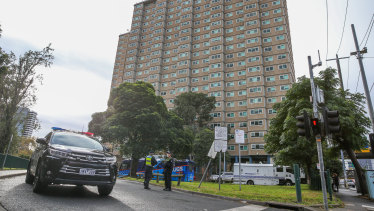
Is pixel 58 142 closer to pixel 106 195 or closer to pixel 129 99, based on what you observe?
pixel 106 195

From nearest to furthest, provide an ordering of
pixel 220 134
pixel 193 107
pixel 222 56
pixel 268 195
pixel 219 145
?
pixel 268 195
pixel 219 145
pixel 220 134
pixel 193 107
pixel 222 56

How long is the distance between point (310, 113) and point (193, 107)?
34.9 metres

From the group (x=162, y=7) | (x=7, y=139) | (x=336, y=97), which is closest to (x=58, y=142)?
(x=336, y=97)

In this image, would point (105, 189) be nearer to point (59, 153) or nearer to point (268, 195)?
point (59, 153)

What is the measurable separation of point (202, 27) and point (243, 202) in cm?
6551

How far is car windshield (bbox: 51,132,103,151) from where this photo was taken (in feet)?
20.2

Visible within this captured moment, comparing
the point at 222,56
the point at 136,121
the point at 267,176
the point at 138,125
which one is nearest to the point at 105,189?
the point at 138,125

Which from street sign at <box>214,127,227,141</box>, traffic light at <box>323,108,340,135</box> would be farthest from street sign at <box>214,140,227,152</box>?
traffic light at <box>323,108,340,135</box>

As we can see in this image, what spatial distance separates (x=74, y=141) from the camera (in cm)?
636

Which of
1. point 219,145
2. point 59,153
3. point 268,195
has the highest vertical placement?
point 219,145

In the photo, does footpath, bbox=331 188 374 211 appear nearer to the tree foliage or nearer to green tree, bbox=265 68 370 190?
green tree, bbox=265 68 370 190

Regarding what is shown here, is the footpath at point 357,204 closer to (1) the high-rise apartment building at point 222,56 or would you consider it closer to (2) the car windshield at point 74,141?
(2) the car windshield at point 74,141

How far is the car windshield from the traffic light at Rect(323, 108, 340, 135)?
6.75 meters

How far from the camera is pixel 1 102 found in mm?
22359
